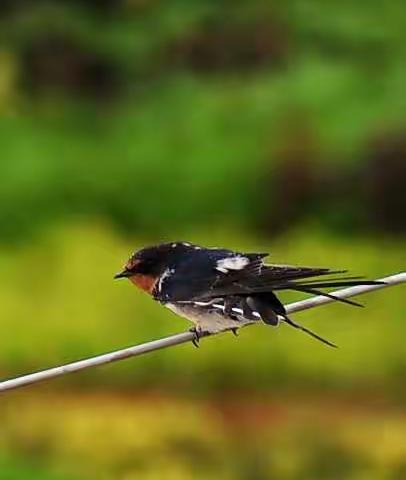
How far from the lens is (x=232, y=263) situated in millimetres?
4039

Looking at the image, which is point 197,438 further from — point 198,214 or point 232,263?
point 198,214

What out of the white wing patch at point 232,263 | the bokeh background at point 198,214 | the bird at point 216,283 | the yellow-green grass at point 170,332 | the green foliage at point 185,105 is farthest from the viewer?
the green foliage at point 185,105

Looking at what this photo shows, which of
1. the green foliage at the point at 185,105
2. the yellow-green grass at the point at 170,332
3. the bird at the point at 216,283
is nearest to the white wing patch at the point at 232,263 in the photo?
the bird at the point at 216,283

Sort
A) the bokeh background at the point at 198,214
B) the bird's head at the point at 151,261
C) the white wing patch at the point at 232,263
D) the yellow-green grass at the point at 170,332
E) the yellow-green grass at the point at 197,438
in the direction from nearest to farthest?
the white wing patch at the point at 232,263 → the bird's head at the point at 151,261 → the yellow-green grass at the point at 197,438 → the bokeh background at the point at 198,214 → the yellow-green grass at the point at 170,332

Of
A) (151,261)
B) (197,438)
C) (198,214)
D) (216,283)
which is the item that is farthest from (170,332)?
(216,283)

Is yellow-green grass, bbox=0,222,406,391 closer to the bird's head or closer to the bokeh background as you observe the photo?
the bokeh background

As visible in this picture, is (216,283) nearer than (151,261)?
Yes

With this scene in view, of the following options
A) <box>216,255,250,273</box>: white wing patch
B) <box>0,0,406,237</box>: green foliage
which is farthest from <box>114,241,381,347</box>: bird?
<box>0,0,406,237</box>: green foliage

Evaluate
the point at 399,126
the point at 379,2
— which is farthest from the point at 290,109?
the point at 379,2

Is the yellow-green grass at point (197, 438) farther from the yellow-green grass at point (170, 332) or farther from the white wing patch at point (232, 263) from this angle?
the white wing patch at point (232, 263)

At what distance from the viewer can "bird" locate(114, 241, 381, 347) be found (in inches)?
147

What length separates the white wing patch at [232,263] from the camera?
396cm

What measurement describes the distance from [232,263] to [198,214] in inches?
398

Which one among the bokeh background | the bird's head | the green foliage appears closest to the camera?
the bird's head
